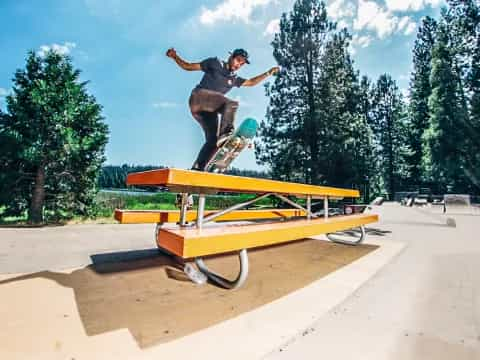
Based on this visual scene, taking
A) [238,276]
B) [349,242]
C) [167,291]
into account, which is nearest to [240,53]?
[238,276]

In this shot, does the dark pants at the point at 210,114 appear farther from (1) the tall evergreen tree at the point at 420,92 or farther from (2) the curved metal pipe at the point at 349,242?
(1) the tall evergreen tree at the point at 420,92

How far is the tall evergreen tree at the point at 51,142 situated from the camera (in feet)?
18.5

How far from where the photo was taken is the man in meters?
2.57

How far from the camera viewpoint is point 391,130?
2781 cm

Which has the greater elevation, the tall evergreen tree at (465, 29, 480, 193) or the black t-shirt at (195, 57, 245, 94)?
the tall evergreen tree at (465, 29, 480, 193)

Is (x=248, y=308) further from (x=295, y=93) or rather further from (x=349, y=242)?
(x=295, y=93)

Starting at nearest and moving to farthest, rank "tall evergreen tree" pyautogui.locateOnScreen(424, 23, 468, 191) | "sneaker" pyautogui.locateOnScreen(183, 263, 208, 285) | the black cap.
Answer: "sneaker" pyautogui.locateOnScreen(183, 263, 208, 285), the black cap, "tall evergreen tree" pyautogui.locateOnScreen(424, 23, 468, 191)

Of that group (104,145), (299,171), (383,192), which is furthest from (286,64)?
(383,192)

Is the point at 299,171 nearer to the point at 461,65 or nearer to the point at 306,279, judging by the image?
the point at 306,279

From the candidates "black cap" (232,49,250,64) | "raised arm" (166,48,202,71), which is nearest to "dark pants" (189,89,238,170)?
"raised arm" (166,48,202,71)

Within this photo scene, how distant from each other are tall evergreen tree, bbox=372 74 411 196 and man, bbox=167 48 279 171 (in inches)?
1145

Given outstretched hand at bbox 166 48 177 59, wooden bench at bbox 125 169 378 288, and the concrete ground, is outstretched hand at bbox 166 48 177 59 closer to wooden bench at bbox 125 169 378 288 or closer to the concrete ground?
wooden bench at bbox 125 169 378 288

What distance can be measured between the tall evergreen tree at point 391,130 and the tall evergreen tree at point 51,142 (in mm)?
28680

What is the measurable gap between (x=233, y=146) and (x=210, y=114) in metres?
0.48
